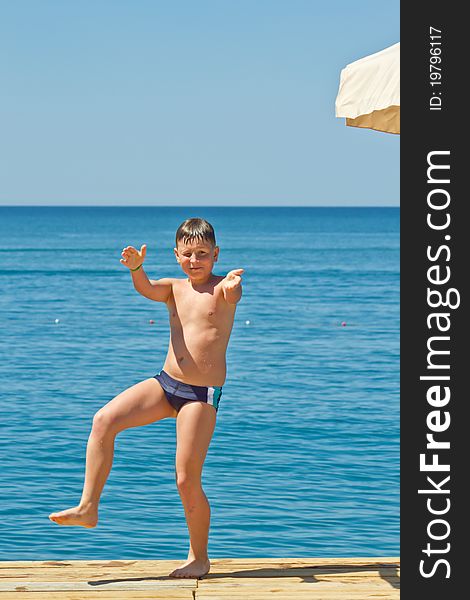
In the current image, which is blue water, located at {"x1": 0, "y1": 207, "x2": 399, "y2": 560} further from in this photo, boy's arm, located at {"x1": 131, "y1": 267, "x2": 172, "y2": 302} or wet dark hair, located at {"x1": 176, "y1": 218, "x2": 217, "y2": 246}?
wet dark hair, located at {"x1": 176, "y1": 218, "x2": 217, "y2": 246}

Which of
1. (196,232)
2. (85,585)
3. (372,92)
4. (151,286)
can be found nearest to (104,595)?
(85,585)

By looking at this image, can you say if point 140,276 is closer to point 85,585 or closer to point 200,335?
point 200,335

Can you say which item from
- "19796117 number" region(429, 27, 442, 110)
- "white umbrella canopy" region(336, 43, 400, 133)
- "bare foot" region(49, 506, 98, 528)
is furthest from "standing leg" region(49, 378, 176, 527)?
"19796117 number" region(429, 27, 442, 110)

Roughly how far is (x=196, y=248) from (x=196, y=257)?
0.05m

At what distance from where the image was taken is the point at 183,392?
5.34 meters

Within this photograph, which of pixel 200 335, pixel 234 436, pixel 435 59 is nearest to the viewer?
pixel 435 59

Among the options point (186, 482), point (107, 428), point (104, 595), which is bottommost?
point (104, 595)

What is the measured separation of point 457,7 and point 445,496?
4.47 ft

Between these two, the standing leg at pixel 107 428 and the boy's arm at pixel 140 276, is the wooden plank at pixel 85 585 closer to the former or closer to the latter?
the standing leg at pixel 107 428

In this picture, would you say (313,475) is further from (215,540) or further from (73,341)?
(73,341)

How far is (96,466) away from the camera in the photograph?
17.4 feet

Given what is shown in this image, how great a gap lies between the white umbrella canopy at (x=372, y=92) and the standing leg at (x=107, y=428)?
1.75 meters

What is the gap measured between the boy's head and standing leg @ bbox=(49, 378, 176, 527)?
61 cm

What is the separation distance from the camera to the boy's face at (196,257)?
545cm
